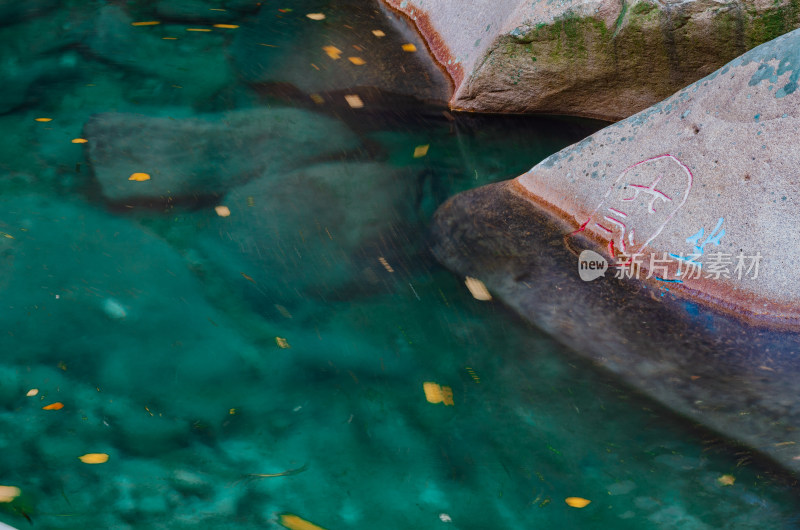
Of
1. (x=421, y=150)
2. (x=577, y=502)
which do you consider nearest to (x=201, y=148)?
(x=421, y=150)

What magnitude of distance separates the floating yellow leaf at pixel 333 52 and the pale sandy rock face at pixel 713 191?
1715mm

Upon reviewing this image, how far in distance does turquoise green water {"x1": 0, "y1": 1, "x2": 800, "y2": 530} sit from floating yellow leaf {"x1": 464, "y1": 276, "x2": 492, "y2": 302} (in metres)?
0.05

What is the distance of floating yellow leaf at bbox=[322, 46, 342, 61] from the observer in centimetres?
412

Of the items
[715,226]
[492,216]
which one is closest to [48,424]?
[492,216]

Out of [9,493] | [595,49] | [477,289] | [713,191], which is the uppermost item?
[595,49]

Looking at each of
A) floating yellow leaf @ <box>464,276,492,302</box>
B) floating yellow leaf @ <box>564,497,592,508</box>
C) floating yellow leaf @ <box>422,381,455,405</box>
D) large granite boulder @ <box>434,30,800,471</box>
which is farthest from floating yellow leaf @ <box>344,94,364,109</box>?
floating yellow leaf @ <box>564,497,592,508</box>

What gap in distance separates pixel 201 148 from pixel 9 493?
5.84ft

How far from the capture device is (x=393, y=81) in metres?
3.96

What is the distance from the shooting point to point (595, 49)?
11.7 ft

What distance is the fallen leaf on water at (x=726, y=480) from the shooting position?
210cm

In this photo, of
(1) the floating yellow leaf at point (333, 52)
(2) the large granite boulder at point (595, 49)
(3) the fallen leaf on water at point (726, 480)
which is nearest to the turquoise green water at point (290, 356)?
(3) the fallen leaf on water at point (726, 480)

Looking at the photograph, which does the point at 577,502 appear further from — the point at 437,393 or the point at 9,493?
the point at 9,493

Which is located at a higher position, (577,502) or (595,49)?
(595,49)

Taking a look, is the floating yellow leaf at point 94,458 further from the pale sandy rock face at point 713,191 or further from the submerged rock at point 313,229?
the pale sandy rock face at point 713,191
